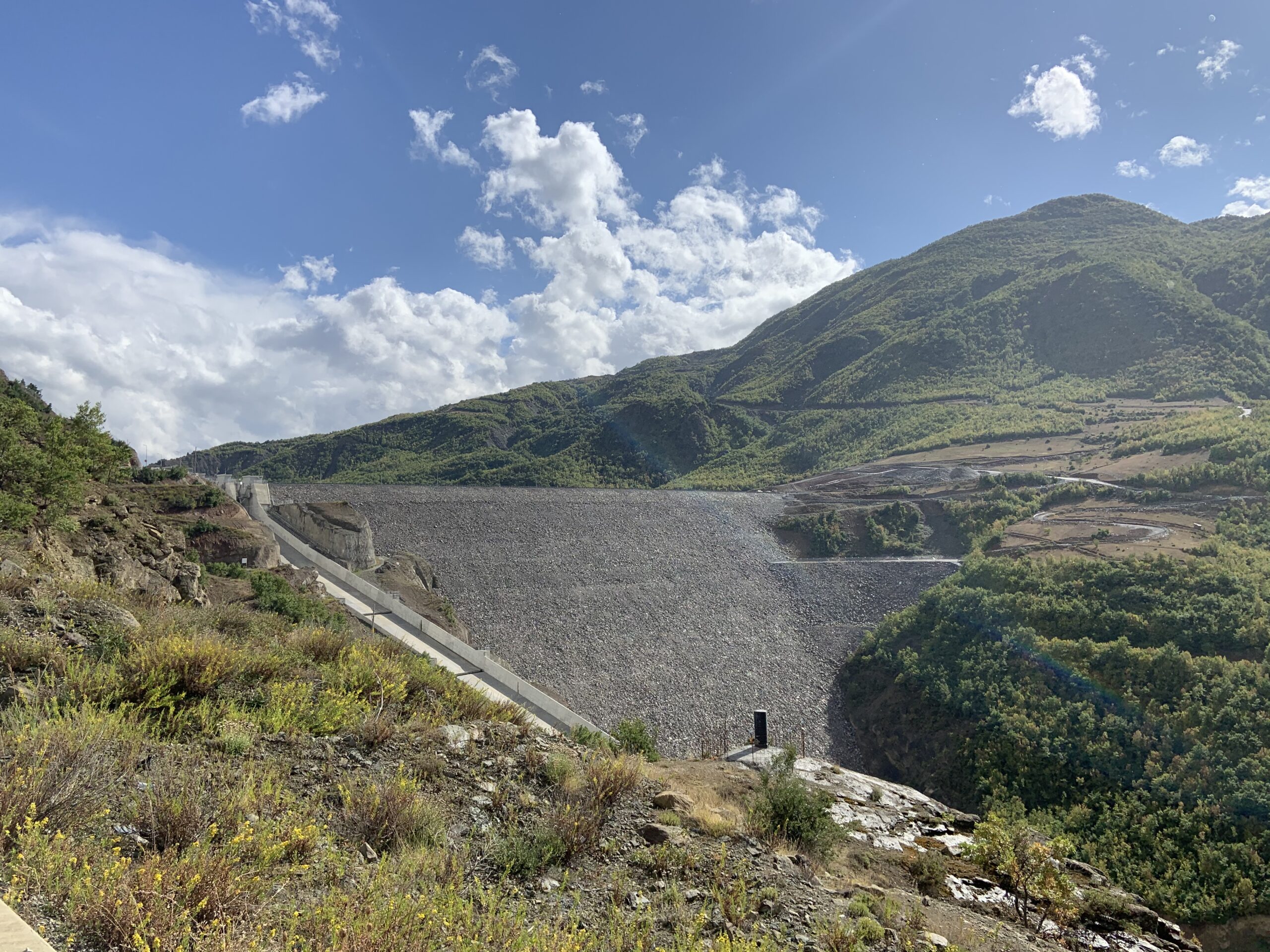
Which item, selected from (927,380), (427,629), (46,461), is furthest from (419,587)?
(927,380)

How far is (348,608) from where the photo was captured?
52.9ft

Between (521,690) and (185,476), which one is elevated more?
(185,476)

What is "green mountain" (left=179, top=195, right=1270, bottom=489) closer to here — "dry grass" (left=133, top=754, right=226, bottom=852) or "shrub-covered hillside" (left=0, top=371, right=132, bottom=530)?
"shrub-covered hillside" (left=0, top=371, right=132, bottom=530)

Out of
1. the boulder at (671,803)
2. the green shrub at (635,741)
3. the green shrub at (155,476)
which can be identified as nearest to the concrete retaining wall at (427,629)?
the green shrub at (635,741)

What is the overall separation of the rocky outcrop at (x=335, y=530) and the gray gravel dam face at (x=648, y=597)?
2.41m

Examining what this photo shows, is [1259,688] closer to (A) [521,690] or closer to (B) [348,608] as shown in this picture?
(A) [521,690]

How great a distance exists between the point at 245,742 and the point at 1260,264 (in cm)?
10066

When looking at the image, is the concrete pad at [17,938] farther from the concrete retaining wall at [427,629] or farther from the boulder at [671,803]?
the concrete retaining wall at [427,629]

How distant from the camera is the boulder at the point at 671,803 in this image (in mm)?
5496

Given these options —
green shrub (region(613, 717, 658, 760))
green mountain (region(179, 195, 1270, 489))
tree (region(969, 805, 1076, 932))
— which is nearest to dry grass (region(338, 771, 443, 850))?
green shrub (region(613, 717, 658, 760))

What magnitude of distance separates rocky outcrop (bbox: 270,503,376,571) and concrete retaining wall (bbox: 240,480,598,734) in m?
0.47

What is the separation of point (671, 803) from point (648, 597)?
67.8 feet

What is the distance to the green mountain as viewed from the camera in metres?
56.5

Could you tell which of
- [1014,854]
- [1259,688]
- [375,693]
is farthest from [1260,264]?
[375,693]
